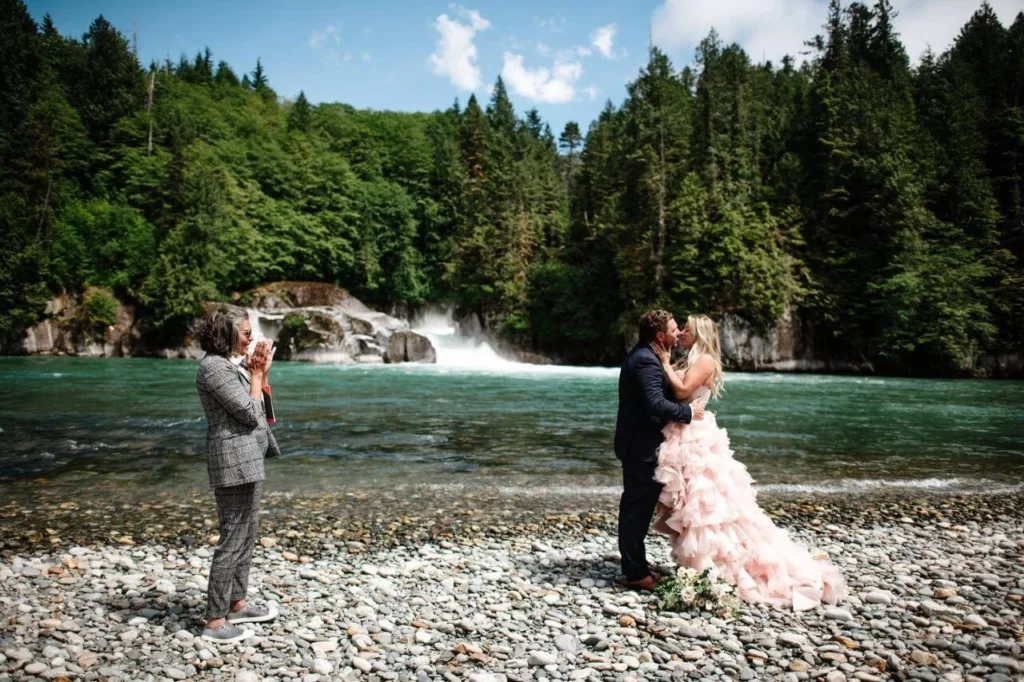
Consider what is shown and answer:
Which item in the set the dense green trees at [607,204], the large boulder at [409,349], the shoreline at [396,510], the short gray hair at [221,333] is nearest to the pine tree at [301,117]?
the dense green trees at [607,204]

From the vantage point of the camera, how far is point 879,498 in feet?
32.3

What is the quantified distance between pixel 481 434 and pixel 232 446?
38.5ft

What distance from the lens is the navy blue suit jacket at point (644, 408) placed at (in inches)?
214

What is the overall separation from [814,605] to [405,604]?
361 centimetres

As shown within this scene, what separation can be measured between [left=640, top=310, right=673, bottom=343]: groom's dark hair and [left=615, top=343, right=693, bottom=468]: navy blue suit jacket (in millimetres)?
83

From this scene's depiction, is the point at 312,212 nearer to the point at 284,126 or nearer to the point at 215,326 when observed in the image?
A: the point at 284,126

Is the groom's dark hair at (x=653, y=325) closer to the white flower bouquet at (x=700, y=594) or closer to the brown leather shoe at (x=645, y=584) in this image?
the white flower bouquet at (x=700, y=594)

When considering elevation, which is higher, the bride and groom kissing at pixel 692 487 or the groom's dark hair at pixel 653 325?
the groom's dark hair at pixel 653 325

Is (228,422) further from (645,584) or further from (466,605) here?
(645,584)

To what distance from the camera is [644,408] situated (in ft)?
18.0

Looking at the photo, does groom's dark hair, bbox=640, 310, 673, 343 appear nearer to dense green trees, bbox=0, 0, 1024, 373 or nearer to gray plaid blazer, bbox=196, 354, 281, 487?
gray plaid blazer, bbox=196, 354, 281, 487

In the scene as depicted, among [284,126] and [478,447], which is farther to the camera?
[284,126]

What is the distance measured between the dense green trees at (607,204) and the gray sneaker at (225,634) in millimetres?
43611

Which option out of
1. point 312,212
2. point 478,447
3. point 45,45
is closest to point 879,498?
point 478,447
